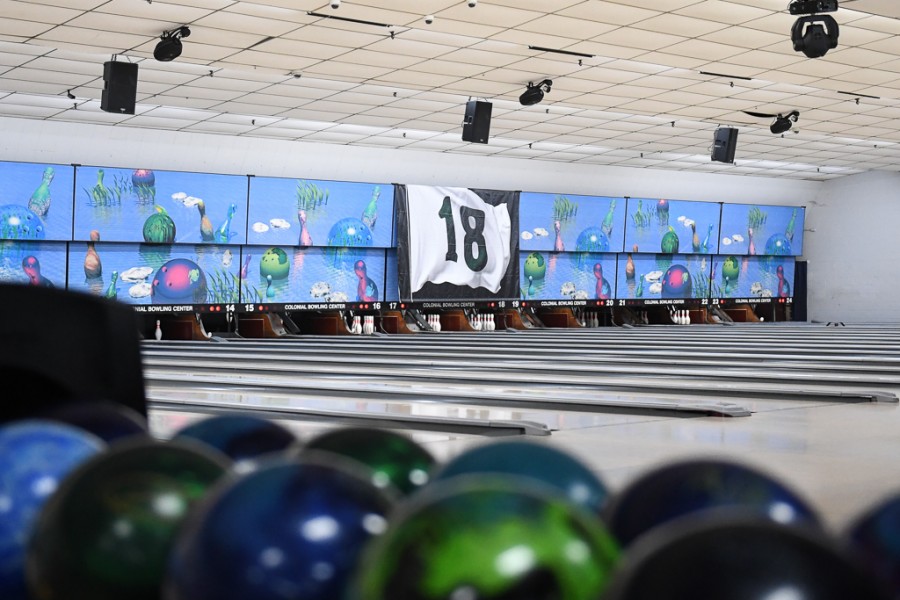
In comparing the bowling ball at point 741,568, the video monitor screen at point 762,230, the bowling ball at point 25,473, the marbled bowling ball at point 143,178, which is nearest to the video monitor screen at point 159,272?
the marbled bowling ball at point 143,178

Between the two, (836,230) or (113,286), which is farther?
(836,230)

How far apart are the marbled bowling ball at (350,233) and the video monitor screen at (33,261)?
10.7ft

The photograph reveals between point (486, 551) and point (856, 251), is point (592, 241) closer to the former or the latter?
point (856, 251)

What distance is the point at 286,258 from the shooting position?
14.1 meters

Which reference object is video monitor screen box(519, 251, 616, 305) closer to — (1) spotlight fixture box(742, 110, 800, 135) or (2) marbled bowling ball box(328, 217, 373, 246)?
(2) marbled bowling ball box(328, 217, 373, 246)

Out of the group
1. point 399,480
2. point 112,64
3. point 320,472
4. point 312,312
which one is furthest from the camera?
point 312,312

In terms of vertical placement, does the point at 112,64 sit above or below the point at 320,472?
above

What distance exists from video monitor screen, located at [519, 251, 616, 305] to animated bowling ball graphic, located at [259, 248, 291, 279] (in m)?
3.76

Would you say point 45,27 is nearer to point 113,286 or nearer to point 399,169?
point 113,286

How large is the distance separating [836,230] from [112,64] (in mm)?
14079

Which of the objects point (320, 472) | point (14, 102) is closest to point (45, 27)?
point (14, 102)

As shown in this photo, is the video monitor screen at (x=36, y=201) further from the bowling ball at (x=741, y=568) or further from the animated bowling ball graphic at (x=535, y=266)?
the bowling ball at (x=741, y=568)

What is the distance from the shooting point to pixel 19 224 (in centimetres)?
1213

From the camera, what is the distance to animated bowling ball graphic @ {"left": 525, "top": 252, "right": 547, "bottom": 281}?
647 inches
